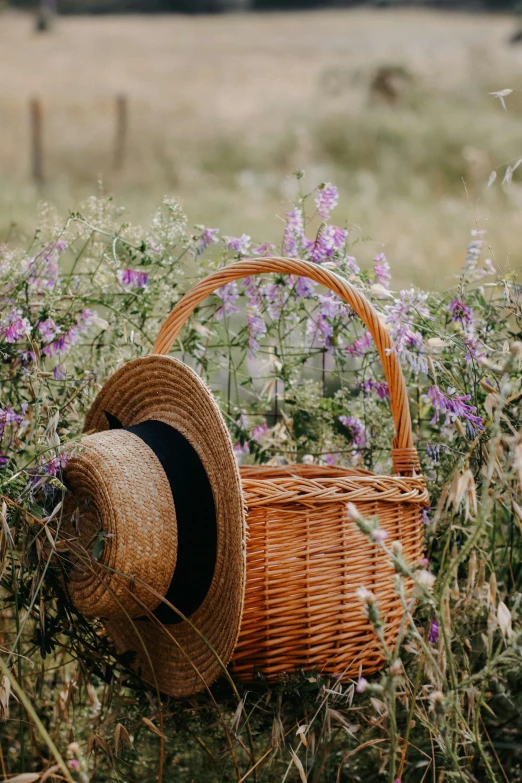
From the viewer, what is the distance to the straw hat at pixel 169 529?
1.43m

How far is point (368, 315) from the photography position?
1579 mm

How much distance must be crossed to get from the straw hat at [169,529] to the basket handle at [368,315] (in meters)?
0.20

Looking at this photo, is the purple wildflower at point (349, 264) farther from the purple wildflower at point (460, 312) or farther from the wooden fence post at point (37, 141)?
the wooden fence post at point (37, 141)

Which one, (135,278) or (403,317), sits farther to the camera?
(135,278)

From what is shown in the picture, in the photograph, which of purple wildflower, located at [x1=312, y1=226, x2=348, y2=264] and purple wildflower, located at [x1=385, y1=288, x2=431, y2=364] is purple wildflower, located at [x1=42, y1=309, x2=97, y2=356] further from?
purple wildflower, located at [x1=385, y1=288, x2=431, y2=364]

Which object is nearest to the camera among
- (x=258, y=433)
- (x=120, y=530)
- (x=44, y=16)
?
(x=120, y=530)

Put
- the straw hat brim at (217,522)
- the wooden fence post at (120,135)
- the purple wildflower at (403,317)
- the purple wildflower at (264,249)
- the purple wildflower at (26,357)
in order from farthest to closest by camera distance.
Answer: the wooden fence post at (120,135), the purple wildflower at (264,249), the purple wildflower at (26,357), the purple wildflower at (403,317), the straw hat brim at (217,522)

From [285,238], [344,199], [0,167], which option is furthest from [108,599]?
[0,167]

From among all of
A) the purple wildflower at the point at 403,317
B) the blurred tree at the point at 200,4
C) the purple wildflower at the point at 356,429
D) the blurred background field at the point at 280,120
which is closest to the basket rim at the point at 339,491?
the purple wildflower at the point at 403,317

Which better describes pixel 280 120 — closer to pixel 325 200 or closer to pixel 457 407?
pixel 325 200

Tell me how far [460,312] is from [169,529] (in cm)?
75

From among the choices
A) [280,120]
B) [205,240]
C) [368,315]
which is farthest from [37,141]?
[368,315]

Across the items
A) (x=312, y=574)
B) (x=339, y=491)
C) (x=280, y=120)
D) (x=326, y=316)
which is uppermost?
(x=280, y=120)

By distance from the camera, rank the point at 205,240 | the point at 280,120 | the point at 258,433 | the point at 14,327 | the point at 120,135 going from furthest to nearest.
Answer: the point at 280,120 < the point at 120,135 < the point at 258,433 < the point at 205,240 < the point at 14,327
